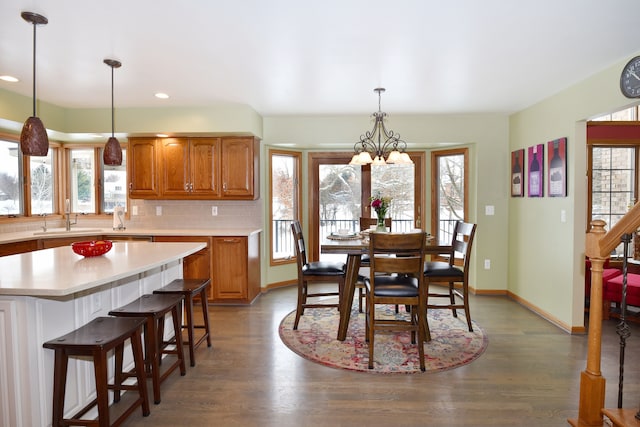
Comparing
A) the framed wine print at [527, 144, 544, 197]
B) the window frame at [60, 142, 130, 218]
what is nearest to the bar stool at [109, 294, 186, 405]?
the window frame at [60, 142, 130, 218]

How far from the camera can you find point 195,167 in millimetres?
4859

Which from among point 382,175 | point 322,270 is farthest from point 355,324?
point 382,175

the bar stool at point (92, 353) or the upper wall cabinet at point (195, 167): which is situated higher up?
the upper wall cabinet at point (195, 167)

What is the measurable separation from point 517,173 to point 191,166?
4052 millimetres

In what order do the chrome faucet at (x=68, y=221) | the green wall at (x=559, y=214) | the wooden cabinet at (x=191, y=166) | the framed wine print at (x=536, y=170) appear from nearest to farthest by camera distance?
the green wall at (x=559, y=214), the framed wine print at (x=536, y=170), the wooden cabinet at (x=191, y=166), the chrome faucet at (x=68, y=221)

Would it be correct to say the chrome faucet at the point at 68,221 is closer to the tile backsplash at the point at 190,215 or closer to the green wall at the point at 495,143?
the tile backsplash at the point at 190,215

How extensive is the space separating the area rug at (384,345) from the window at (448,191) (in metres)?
1.66

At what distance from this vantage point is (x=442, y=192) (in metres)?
5.64

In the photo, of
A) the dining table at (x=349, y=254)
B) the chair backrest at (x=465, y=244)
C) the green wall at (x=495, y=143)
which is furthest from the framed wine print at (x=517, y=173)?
the dining table at (x=349, y=254)

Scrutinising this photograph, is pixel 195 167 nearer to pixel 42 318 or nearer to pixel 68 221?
pixel 68 221

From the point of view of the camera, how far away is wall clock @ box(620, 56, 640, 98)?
9.37 ft

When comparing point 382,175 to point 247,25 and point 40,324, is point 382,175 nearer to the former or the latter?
point 247,25

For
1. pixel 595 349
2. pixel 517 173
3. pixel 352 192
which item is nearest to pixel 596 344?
pixel 595 349

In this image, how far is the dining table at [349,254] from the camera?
3.31 meters
